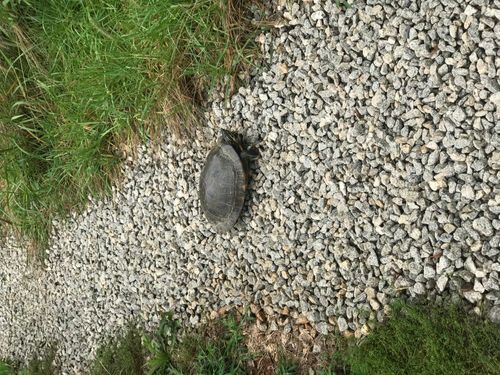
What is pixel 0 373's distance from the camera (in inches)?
166

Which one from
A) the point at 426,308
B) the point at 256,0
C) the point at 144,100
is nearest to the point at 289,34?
the point at 256,0

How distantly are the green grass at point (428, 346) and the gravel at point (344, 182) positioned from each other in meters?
0.07

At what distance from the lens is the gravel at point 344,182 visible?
2.09 metres

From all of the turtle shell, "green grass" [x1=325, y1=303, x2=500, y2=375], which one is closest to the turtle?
the turtle shell

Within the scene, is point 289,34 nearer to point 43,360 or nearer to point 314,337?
point 314,337

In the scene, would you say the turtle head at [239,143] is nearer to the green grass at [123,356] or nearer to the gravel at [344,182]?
the gravel at [344,182]

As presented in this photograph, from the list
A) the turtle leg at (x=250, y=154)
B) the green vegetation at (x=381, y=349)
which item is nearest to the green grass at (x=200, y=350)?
the green vegetation at (x=381, y=349)

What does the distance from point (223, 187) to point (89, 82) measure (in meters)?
1.21

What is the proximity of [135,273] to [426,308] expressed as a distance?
1.82 metres

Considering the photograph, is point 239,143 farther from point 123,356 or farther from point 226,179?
point 123,356

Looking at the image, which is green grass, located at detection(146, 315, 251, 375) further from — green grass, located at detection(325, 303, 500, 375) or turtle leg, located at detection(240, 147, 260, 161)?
turtle leg, located at detection(240, 147, 260, 161)

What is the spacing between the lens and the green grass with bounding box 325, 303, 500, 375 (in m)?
1.95

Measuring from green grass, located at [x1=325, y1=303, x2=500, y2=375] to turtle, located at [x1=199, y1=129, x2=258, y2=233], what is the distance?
2.85 feet

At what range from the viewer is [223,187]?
2.75 metres
